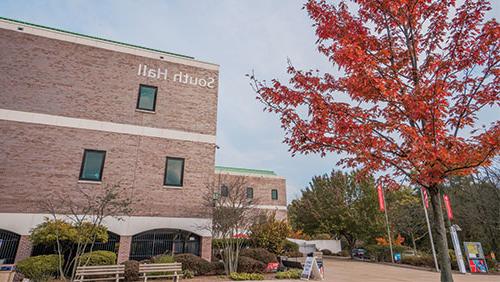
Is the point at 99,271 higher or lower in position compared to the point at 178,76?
lower

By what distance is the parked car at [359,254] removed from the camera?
2642 cm

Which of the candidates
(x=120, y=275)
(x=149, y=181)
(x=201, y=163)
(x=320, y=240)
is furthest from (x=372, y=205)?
(x=120, y=275)

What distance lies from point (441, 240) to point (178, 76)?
14967mm

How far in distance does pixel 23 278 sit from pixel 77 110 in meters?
7.48

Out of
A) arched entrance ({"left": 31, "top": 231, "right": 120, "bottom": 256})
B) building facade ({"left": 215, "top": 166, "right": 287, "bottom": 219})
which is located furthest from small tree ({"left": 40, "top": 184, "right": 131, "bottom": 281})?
building facade ({"left": 215, "top": 166, "right": 287, "bottom": 219})

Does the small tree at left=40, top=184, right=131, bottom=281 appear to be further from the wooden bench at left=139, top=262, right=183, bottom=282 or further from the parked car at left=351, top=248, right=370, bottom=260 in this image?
the parked car at left=351, top=248, right=370, bottom=260

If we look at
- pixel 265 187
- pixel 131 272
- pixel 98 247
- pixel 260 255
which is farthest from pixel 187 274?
pixel 265 187

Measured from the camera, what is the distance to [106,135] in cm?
1406

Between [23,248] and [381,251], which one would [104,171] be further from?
[381,251]

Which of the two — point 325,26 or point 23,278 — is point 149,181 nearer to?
point 23,278

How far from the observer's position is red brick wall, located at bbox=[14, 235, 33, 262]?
11.6 metres

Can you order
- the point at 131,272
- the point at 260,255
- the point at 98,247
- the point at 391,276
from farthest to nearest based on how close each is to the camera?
the point at 260,255
the point at 391,276
the point at 98,247
the point at 131,272

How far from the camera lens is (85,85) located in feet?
46.9

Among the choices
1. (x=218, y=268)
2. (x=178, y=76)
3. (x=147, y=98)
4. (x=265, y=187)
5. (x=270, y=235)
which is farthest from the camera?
(x=265, y=187)
